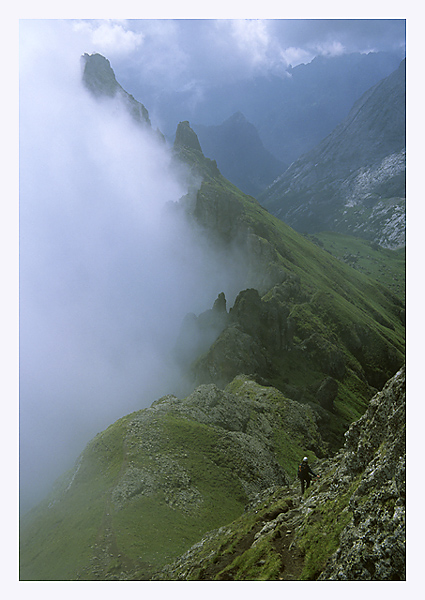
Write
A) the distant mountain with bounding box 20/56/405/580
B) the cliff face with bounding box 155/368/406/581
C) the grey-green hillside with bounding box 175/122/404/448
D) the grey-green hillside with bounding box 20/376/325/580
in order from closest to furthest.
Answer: the cliff face with bounding box 155/368/406/581 → the distant mountain with bounding box 20/56/405/580 → the grey-green hillside with bounding box 20/376/325/580 → the grey-green hillside with bounding box 175/122/404/448

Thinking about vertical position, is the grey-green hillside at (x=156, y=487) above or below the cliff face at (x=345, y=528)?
above

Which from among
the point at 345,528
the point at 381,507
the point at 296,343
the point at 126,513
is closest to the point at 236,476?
the point at 126,513

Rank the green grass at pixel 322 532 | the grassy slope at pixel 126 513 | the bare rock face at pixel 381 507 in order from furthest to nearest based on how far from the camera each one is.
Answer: the grassy slope at pixel 126 513 → the green grass at pixel 322 532 → the bare rock face at pixel 381 507

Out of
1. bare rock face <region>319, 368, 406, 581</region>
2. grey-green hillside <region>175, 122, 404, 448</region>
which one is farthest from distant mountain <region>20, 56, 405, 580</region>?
grey-green hillside <region>175, 122, 404, 448</region>

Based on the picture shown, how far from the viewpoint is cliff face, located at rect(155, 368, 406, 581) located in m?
21.0

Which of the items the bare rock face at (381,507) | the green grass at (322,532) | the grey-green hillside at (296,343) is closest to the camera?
the bare rock face at (381,507)

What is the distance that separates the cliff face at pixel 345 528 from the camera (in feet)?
68.8

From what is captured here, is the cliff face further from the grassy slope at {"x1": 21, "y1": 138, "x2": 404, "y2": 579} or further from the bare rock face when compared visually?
the grassy slope at {"x1": 21, "y1": 138, "x2": 404, "y2": 579}

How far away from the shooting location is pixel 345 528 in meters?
23.1

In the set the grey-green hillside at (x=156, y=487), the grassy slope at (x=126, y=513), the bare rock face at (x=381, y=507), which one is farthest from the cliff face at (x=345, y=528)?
the grey-green hillside at (x=156, y=487)

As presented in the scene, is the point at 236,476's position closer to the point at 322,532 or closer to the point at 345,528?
the point at 322,532

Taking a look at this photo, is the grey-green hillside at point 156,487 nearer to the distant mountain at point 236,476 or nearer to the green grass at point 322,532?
the distant mountain at point 236,476

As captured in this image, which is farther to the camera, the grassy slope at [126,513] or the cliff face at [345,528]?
the grassy slope at [126,513]
